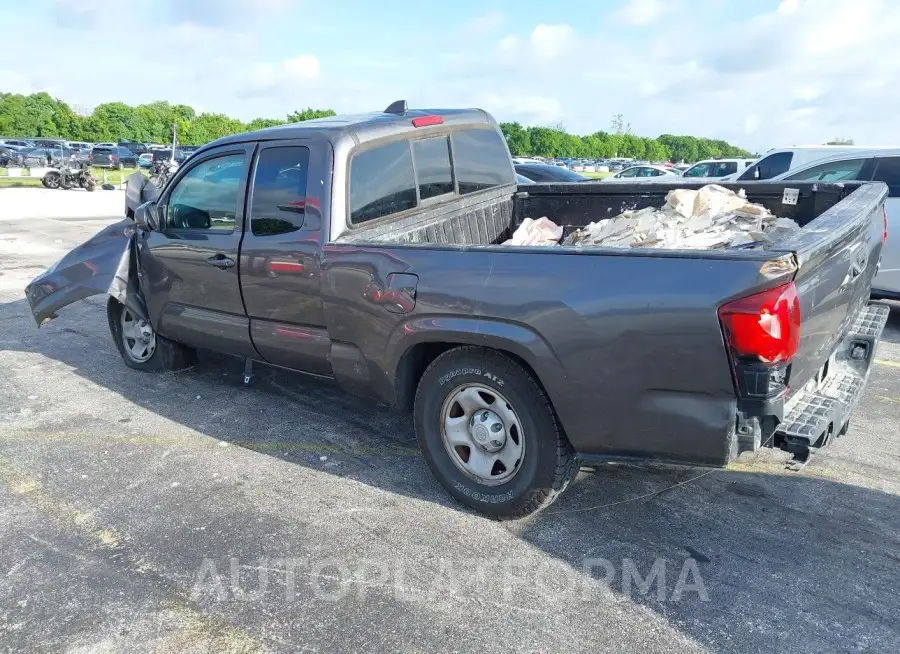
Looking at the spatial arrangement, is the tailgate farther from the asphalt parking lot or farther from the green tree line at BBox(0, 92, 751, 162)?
the green tree line at BBox(0, 92, 751, 162)

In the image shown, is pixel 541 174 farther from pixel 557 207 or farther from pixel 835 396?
pixel 835 396

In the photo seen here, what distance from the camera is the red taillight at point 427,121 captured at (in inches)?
177

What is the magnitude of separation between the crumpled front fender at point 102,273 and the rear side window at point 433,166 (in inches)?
87.4

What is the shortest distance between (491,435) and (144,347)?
11.7 feet

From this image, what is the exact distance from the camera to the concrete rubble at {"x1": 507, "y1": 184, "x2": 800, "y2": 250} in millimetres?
4000

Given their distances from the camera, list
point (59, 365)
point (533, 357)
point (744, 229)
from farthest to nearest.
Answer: point (59, 365)
point (744, 229)
point (533, 357)

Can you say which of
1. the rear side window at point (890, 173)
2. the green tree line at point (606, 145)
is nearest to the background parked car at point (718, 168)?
the rear side window at point (890, 173)

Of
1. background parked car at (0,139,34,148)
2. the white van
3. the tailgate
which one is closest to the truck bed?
the tailgate

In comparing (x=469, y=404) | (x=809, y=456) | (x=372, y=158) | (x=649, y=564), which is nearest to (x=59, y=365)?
(x=372, y=158)

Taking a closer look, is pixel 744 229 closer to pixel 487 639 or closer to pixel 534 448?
pixel 534 448

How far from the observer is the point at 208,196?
4715 millimetres

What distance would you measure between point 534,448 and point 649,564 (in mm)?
703

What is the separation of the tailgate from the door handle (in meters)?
3.18

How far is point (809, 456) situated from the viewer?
2879 mm
